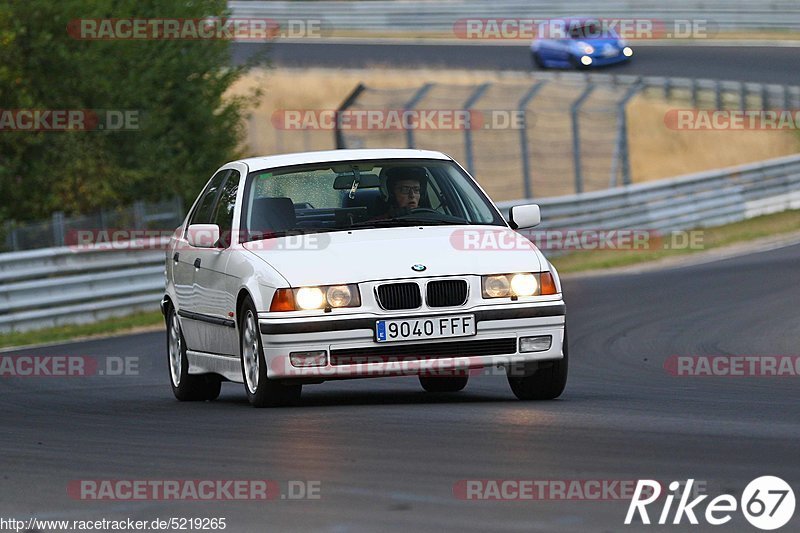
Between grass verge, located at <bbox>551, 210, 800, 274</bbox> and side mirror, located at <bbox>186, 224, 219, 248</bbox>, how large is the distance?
579 inches

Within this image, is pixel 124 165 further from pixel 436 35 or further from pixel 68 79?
pixel 436 35

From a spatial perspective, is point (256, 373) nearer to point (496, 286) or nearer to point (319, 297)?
point (319, 297)

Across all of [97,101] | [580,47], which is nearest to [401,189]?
[97,101]

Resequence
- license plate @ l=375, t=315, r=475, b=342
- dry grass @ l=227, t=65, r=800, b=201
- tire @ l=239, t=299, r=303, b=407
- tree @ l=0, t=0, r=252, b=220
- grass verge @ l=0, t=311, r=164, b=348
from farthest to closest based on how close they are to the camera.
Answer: dry grass @ l=227, t=65, r=800, b=201
tree @ l=0, t=0, r=252, b=220
grass verge @ l=0, t=311, r=164, b=348
tire @ l=239, t=299, r=303, b=407
license plate @ l=375, t=315, r=475, b=342

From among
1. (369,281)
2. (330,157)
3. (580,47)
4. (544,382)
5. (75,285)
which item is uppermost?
(330,157)

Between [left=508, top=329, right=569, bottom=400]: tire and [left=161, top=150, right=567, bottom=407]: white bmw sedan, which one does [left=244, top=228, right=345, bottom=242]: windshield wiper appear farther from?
[left=508, top=329, right=569, bottom=400]: tire

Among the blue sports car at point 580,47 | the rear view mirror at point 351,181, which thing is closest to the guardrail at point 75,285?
the rear view mirror at point 351,181

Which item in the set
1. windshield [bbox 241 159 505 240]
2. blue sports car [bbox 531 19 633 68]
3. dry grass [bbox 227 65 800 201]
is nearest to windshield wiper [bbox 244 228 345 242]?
windshield [bbox 241 159 505 240]

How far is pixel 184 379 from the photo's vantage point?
11.4 metres

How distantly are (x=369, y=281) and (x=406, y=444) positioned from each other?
5.63 feet

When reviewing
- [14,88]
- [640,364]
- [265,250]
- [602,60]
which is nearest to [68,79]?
[14,88]

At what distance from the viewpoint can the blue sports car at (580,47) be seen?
4384 centimetres

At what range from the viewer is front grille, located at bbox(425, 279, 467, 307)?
9156 millimetres

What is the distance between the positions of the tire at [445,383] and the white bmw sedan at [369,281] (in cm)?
138
